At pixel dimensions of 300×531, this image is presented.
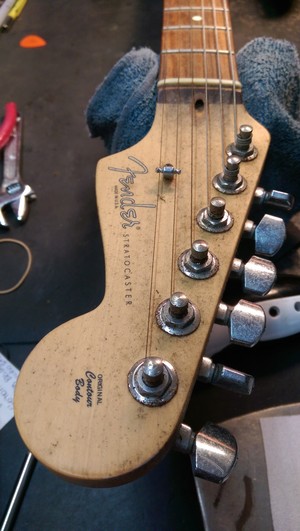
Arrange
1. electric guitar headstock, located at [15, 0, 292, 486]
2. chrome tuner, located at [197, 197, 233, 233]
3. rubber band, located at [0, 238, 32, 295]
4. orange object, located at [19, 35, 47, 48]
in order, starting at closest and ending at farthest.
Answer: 1. electric guitar headstock, located at [15, 0, 292, 486]
2. chrome tuner, located at [197, 197, 233, 233]
3. rubber band, located at [0, 238, 32, 295]
4. orange object, located at [19, 35, 47, 48]

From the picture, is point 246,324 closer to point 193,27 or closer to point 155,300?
point 155,300

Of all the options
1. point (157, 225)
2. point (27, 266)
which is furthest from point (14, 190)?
point (157, 225)

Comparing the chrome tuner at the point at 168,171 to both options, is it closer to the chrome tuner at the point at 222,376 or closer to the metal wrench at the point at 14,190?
the chrome tuner at the point at 222,376

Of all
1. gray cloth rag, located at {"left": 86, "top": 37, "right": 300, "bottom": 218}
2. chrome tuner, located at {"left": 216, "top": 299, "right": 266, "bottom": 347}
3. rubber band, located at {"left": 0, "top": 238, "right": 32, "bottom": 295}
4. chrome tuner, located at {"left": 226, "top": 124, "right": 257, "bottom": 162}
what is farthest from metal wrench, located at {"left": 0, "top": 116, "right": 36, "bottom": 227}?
chrome tuner, located at {"left": 216, "top": 299, "right": 266, "bottom": 347}

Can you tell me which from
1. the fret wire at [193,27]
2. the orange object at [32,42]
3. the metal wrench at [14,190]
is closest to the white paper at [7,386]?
the metal wrench at [14,190]

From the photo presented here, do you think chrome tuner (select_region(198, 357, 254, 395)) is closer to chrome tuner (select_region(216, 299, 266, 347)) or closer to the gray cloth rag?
chrome tuner (select_region(216, 299, 266, 347))

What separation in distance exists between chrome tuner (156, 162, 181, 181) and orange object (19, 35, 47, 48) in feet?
2.80

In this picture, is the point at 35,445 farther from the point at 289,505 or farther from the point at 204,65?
the point at 204,65

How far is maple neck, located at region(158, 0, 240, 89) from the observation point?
2.13 feet

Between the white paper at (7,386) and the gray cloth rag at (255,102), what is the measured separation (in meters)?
0.38

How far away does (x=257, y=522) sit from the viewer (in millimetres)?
537

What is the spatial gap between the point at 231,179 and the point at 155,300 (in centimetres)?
17

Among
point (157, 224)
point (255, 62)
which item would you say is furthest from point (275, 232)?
point (255, 62)

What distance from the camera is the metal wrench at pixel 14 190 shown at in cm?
86
